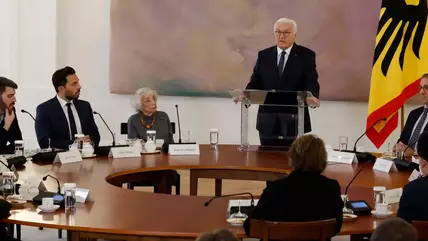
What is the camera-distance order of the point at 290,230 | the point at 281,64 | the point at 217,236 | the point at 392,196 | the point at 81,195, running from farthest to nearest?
the point at 281,64 < the point at 392,196 < the point at 81,195 < the point at 290,230 < the point at 217,236

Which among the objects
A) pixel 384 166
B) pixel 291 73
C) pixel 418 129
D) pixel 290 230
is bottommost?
pixel 290 230

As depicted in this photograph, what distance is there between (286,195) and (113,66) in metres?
5.42

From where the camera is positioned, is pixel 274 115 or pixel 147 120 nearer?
pixel 274 115

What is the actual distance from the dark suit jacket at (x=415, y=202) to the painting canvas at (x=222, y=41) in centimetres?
469

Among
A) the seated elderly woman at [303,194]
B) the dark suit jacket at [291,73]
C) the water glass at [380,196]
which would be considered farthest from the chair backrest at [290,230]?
the dark suit jacket at [291,73]

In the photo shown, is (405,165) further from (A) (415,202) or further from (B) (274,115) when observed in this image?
(A) (415,202)

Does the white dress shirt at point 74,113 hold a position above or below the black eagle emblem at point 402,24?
below

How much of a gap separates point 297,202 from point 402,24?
12.8 ft

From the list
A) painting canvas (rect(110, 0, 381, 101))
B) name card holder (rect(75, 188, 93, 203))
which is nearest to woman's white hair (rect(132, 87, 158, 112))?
painting canvas (rect(110, 0, 381, 101))

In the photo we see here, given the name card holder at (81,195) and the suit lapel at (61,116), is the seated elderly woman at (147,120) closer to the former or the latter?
the suit lapel at (61,116)

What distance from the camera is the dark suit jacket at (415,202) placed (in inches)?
126

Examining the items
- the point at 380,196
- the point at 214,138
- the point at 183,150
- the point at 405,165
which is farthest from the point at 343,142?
the point at 380,196

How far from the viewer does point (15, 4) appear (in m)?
8.09

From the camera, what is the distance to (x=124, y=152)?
5.37 m
